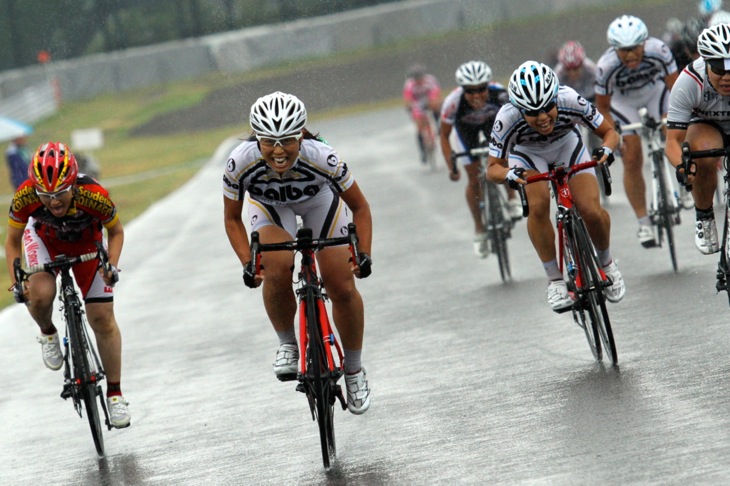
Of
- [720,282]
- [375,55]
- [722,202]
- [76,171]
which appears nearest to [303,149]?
[76,171]

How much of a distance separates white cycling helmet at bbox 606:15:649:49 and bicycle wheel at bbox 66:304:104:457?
6.29 metres

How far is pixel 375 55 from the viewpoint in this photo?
194 ft

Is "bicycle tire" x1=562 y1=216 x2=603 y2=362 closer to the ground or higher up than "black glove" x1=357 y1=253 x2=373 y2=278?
closer to the ground

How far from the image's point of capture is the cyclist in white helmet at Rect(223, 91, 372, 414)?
7.54 metres

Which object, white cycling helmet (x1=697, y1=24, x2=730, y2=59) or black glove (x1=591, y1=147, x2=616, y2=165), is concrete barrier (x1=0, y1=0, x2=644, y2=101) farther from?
white cycling helmet (x1=697, y1=24, x2=730, y2=59)


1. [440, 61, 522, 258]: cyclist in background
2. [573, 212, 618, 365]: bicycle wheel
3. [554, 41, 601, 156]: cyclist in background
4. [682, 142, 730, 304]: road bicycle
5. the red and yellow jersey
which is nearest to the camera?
[682, 142, 730, 304]: road bicycle

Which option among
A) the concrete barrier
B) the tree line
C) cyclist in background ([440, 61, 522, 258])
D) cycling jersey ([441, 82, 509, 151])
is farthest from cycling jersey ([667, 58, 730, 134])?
the tree line

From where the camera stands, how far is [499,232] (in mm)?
13258

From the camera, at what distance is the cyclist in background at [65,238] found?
828cm

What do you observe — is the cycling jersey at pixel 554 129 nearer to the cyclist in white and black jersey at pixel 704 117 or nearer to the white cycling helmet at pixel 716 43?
the cyclist in white and black jersey at pixel 704 117

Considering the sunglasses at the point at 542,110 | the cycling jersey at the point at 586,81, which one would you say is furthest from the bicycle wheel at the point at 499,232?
the sunglasses at the point at 542,110

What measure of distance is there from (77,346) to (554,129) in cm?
349

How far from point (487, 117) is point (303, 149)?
6514 millimetres

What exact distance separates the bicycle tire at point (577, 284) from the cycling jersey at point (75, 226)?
2859 mm
